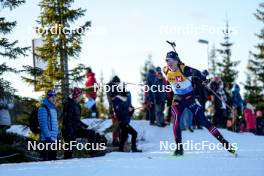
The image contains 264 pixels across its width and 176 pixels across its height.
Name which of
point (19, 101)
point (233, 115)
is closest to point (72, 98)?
point (19, 101)

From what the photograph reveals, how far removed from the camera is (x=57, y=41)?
59.7 feet

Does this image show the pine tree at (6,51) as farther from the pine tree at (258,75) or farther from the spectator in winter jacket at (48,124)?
the pine tree at (258,75)

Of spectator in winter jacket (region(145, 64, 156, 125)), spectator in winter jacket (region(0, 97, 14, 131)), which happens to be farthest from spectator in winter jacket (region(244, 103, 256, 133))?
spectator in winter jacket (region(0, 97, 14, 131))

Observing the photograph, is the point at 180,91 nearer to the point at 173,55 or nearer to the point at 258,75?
the point at 173,55

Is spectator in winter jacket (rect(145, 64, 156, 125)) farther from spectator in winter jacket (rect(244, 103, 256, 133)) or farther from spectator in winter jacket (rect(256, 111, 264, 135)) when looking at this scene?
spectator in winter jacket (rect(256, 111, 264, 135))

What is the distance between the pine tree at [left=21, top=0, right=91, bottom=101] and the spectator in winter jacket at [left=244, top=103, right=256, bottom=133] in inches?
339

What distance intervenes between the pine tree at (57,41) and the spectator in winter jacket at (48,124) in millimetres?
5826

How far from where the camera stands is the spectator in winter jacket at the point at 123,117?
14188 mm

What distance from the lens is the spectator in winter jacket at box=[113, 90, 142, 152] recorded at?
14188 millimetres

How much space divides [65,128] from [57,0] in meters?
7.17

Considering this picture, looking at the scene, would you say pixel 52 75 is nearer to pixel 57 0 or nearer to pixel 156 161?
pixel 57 0

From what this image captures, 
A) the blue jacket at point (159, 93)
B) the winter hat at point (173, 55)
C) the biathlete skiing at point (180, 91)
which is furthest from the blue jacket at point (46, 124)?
the blue jacket at point (159, 93)

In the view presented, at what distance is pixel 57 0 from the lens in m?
18.4

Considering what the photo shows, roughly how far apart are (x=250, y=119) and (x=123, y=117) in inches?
391
